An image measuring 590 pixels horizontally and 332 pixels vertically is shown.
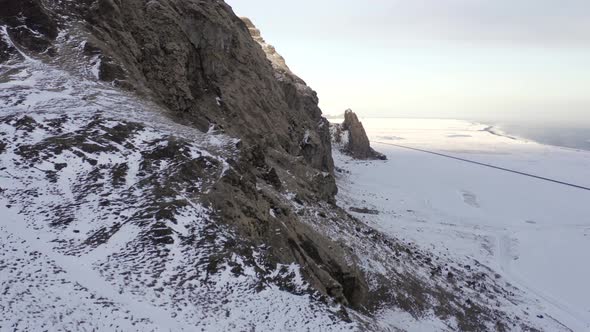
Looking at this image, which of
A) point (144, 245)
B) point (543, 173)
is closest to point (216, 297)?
point (144, 245)

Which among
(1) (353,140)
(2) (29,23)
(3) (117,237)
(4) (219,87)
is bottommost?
(1) (353,140)

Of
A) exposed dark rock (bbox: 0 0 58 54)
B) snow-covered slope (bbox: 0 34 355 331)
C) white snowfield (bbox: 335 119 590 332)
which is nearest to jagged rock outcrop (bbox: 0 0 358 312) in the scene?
exposed dark rock (bbox: 0 0 58 54)

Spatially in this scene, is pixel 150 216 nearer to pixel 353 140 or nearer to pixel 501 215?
pixel 501 215

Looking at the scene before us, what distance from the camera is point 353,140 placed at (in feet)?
258

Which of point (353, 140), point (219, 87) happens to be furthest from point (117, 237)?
point (353, 140)

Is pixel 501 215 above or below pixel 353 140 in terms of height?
below

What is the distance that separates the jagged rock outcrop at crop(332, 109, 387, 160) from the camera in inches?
3046

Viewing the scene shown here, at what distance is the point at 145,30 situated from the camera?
1002 inches

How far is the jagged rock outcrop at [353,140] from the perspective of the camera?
7738 centimetres

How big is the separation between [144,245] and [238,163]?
5.89 meters

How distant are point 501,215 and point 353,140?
3814 centimetres

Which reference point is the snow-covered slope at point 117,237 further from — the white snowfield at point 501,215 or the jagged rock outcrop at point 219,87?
the white snowfield at point 501,215

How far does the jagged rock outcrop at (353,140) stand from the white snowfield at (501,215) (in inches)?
132

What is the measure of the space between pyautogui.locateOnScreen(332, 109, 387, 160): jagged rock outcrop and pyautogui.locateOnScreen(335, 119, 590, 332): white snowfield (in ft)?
11.0
